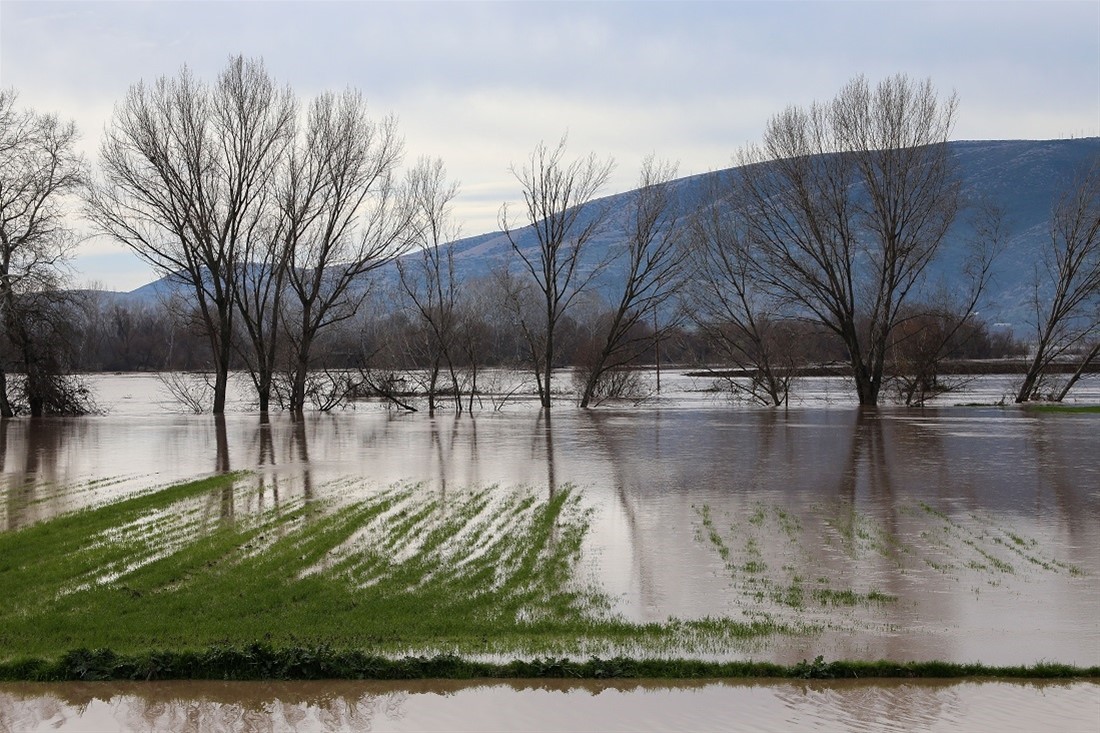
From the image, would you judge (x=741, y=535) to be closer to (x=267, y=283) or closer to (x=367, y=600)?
(x=367, y=600)

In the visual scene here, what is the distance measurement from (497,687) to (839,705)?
7.53 feet

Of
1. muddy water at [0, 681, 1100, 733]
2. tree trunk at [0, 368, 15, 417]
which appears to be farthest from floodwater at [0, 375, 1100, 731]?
tree trunk at [0, 368, 15, 417]

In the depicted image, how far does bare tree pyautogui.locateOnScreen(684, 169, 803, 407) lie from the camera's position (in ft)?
136

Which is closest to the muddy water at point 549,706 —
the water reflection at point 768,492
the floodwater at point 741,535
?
the floodwater at point 741,535

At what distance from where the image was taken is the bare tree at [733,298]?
41.6 m

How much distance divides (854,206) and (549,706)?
34.2 metres

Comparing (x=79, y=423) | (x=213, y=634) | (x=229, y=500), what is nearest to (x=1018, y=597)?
(x=213, y=634)

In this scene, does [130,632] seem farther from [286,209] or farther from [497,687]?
[286,209]

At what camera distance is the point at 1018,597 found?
9195 millimetres

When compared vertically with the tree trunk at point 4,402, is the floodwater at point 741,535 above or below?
below

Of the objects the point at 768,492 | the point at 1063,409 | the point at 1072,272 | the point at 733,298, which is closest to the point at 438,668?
the point at 768,492

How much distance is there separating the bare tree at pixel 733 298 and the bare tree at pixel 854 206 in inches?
68.1

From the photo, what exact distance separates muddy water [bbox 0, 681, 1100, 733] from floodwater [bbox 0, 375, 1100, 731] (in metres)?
0.02

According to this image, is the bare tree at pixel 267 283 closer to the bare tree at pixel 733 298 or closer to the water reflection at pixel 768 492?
the water reflection at pixel 768 492
